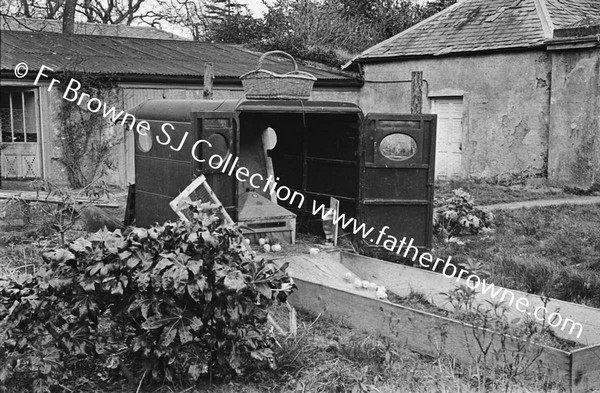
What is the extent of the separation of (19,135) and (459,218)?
9.88m

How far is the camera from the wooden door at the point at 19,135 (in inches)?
612

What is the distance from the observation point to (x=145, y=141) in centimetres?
915

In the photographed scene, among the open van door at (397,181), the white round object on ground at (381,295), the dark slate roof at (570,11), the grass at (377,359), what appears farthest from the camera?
the dark slate roof at (570,11)

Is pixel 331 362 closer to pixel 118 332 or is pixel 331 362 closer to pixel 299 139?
pixel 118 332

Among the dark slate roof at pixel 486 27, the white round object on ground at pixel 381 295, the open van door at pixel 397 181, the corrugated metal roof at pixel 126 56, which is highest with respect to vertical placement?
the dark slate roof at pixel 486 27

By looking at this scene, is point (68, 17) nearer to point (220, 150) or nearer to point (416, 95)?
point (416, 95)

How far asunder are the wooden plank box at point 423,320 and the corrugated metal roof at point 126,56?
31.7 feet

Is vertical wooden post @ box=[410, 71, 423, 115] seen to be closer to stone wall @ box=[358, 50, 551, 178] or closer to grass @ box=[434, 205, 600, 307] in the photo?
grass @ box=[434, 205, 600, 307]

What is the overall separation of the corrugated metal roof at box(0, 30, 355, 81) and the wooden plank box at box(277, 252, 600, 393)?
965 cm

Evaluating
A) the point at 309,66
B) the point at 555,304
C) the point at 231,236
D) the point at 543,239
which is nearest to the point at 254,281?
the point at 231,236

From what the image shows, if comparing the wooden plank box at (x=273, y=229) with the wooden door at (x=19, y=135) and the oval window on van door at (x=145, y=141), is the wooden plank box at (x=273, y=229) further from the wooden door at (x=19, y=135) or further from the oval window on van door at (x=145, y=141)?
the wooden door at (x=19, y=135)

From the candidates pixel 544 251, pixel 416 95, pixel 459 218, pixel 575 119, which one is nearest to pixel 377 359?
pixel 544 251

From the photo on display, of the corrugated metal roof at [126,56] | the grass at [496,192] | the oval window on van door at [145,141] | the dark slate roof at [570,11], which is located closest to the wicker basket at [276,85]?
the oval window on van door at [145,141]

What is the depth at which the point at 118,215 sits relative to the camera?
11367mm
